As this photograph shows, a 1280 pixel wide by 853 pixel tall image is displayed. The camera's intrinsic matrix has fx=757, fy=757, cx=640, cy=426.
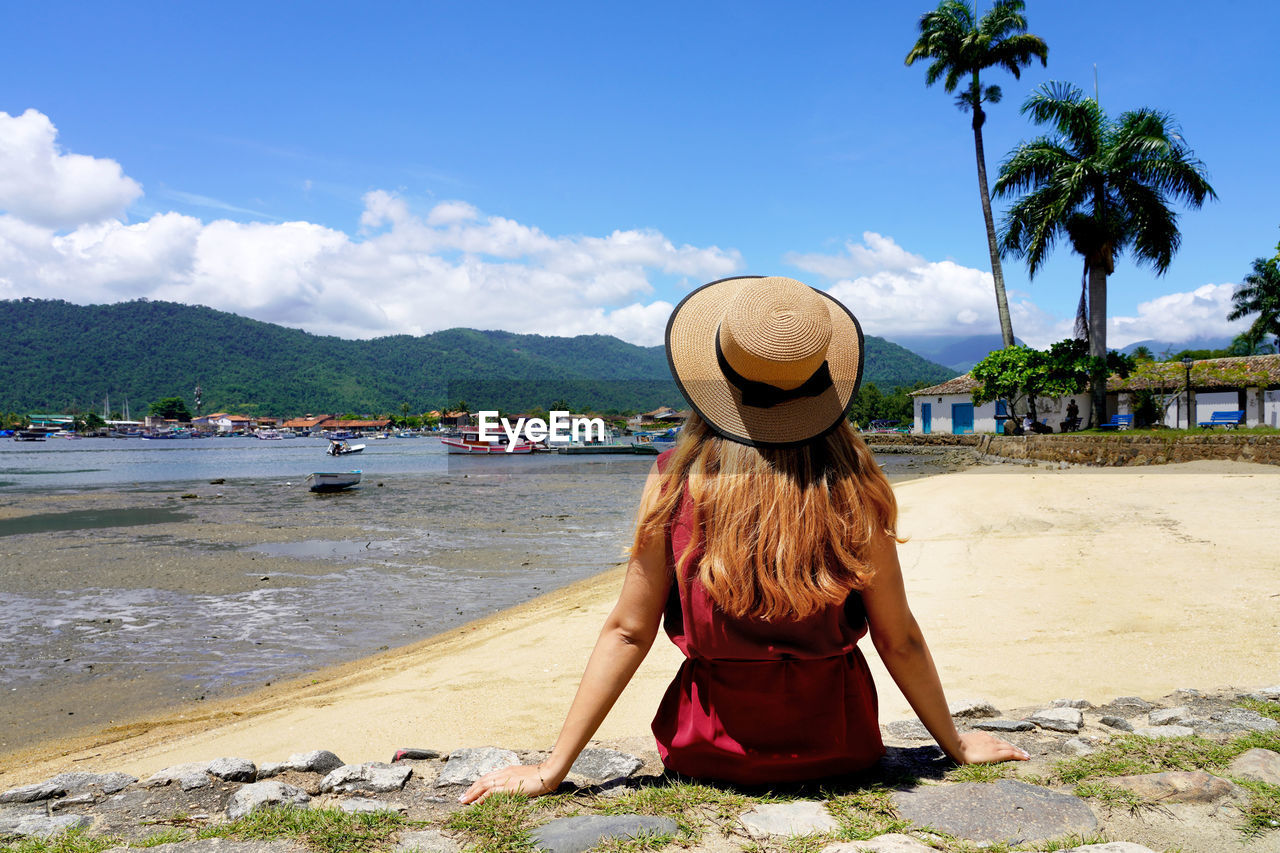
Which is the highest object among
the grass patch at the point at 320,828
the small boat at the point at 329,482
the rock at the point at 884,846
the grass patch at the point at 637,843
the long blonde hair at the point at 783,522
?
the long blonde hair at the point at 783,522

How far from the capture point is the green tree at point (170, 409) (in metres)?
132

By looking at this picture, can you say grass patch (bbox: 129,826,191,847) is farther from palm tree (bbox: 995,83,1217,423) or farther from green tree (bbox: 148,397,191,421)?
green tree (bbox: 148,397,191,421)

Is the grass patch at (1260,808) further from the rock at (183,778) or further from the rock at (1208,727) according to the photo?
the rock at (183,778)

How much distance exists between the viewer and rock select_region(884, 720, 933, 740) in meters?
3.03

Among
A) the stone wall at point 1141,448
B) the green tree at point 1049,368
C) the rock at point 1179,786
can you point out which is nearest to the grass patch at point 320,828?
the rock at point 1179,786

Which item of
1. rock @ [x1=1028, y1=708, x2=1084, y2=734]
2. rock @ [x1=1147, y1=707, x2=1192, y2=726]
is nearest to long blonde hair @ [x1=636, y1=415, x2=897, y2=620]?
rock @ [x1=1028, y1=708, x2=1084, y2=734]

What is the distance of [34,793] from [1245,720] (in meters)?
4.56

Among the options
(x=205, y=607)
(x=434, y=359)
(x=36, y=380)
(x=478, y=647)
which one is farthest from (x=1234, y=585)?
(x=36, y=380)

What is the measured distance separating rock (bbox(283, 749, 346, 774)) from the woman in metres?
1.33

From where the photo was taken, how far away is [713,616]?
1776 millimetres

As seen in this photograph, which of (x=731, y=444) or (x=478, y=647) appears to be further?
(x=478, y=647)

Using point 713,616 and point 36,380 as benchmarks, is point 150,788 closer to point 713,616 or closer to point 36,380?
point 713,616

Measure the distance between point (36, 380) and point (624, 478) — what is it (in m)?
161

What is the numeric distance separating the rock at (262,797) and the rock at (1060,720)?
8.98 feet
